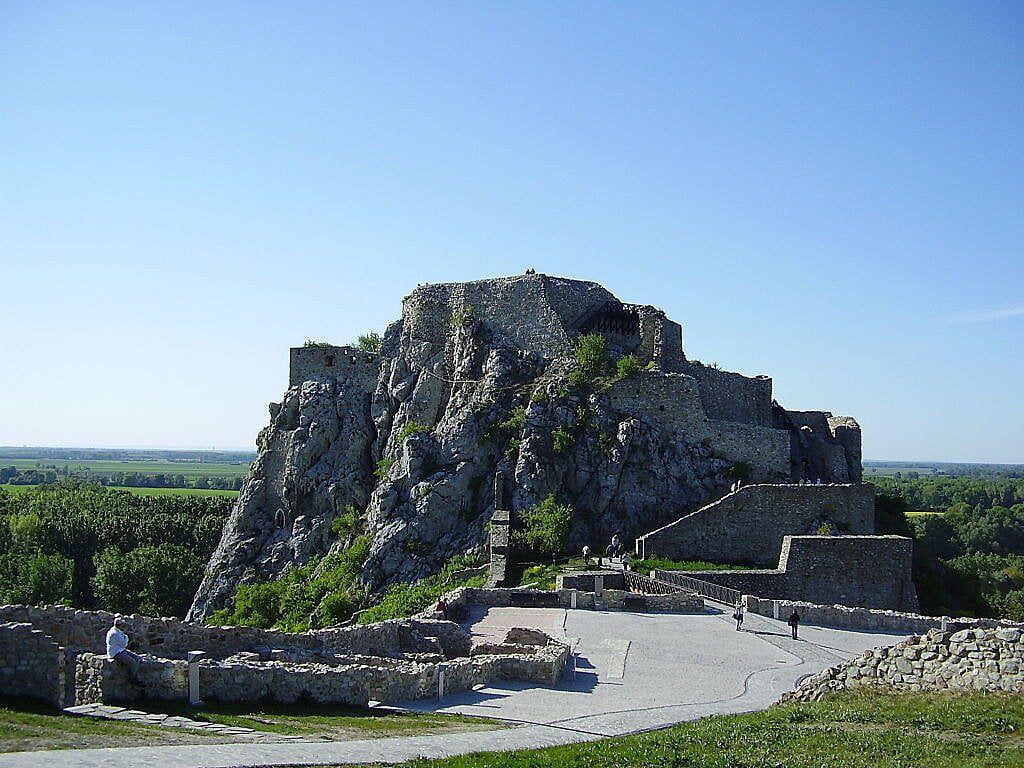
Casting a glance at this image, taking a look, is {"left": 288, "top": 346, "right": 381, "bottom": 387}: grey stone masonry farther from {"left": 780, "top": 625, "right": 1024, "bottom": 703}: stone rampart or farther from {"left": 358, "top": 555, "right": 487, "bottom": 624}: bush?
{"left": 780, "top": 625, "right": 1024, "bottom": 703}: stone rampart

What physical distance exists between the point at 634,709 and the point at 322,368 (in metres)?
41.1

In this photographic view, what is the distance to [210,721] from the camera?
12.5 m

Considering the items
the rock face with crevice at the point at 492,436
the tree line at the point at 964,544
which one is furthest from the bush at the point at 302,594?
the tree line at the point at 964,544

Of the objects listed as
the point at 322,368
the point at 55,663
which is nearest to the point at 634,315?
the point at 322,368

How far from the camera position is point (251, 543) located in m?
52.2

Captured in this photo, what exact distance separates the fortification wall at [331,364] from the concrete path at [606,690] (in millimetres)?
29065

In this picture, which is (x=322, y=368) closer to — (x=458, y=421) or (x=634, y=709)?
(x=458, y=421)

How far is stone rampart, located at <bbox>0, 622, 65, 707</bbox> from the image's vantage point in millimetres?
12438

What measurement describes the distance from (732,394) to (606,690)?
28845mm

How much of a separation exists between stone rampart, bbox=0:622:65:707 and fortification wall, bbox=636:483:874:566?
2609 centimetres

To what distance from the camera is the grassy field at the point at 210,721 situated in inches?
417

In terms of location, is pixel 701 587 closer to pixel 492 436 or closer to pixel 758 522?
pixel 758 522

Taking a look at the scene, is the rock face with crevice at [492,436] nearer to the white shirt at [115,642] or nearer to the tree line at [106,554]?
the tree line at [106,554]

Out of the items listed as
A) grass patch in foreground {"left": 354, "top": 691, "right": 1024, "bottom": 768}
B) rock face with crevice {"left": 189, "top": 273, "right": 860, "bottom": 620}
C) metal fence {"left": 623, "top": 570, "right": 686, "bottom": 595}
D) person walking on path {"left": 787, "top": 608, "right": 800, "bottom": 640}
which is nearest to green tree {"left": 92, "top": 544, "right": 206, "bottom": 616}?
rock face with crevice {"left": 189, "top": 273, "right": 860, "bottom": 620}
